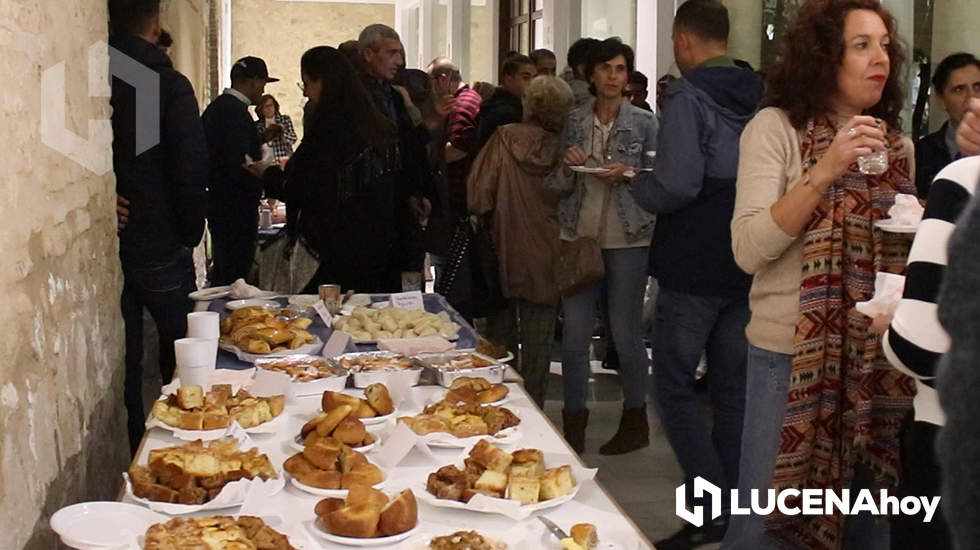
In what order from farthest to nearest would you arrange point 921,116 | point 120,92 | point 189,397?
point 921,116, point 120,92, point 189,397

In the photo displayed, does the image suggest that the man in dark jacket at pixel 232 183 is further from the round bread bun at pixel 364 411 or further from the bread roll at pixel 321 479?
the bread roll at pixel 321 479

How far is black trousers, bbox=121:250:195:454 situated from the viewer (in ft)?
11.2

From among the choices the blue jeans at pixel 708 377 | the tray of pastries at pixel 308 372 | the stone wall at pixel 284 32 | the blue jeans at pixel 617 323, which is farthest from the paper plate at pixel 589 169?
the stone wall at pixel 284 32

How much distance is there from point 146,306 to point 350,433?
5.47ft

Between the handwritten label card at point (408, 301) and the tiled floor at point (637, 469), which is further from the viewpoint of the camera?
the tiled floor at point (637, 469)

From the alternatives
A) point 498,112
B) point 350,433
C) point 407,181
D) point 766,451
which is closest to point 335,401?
point 350,433

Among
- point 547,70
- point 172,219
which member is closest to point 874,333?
point 172,219

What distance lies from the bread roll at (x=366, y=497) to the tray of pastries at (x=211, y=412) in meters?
0.50

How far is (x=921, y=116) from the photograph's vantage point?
518 cm

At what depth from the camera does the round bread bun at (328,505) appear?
1665 millimetres

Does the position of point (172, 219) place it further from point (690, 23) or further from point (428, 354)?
point (690, 23)

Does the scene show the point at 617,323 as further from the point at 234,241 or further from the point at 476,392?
the point at 234,241

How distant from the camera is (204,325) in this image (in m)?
2.70

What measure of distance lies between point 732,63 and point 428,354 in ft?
4.62
